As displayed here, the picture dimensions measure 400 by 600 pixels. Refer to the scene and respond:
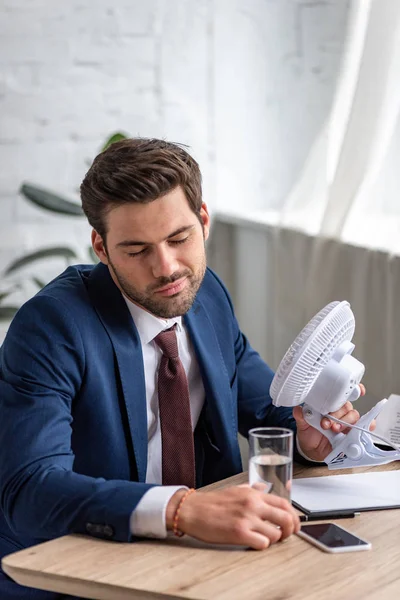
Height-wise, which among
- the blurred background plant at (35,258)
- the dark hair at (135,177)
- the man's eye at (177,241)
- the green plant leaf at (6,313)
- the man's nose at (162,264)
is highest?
the dark hair at (135,177)

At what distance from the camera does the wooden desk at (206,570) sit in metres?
1.16

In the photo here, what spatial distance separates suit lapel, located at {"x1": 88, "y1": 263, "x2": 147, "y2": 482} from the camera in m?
1.65

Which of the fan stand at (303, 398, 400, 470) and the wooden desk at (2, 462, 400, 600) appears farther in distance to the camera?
the fan stand at (303, 398, 400, 470)

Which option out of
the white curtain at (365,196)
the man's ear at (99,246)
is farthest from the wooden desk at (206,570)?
the white curtain at (365,196)

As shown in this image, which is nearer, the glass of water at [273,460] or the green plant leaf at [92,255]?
the glass of water at [273,460]

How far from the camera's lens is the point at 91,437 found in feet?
5.39

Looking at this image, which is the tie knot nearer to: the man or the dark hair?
the man

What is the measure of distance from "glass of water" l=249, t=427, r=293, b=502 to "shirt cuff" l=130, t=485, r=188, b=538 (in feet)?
0.46

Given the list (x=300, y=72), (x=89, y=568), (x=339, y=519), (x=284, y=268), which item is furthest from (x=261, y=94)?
(x=89, y=568)

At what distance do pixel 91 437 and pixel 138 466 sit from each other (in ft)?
0.33

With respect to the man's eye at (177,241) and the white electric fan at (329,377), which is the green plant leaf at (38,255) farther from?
the white electric fan at (329,377)

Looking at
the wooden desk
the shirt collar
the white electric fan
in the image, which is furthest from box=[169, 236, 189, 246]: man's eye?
the wooden desk

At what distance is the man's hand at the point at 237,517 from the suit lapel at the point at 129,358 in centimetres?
33

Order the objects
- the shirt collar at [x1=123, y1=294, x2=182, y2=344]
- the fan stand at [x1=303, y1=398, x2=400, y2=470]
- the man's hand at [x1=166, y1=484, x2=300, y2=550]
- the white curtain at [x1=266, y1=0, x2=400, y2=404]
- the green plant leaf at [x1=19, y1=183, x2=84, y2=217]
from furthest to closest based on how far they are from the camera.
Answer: the green plant leaf at [x1=19, y1=183, x2=84, y2=217] < the white curtain at [x1=266, y1=0, x2=400, y2=404] < the shirt collar at [x1=123, y1=294, x2=182, y2=344] < the fan stand at [x1=303, y1=398, x2=400, y2=470] < the man's hand at [x1=166, y1=484, x2=300, y2=550]
